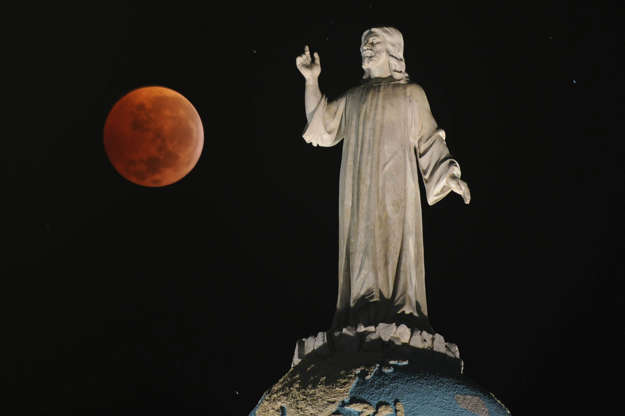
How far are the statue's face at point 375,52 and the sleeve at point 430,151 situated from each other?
46 cm

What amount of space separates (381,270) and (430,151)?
1.28 metres

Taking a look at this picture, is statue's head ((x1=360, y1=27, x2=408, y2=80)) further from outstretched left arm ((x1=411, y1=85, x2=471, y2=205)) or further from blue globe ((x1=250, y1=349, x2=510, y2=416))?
blue globe ((x1=250, y1=349, x2=510, y2=416))

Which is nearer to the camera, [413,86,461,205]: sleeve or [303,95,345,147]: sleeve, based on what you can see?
[413,86,461,205]: sleeve

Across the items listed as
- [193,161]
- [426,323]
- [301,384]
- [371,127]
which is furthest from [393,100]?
[193,161]

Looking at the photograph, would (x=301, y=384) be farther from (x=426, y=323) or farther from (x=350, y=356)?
(x=426, y=323)

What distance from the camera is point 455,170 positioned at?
11.2m

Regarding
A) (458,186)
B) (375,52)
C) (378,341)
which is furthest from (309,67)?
(378,341)

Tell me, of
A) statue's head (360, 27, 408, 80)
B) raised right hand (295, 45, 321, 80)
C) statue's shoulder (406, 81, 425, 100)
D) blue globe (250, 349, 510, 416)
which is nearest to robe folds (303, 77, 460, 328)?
statue's shoulder (406, 81, 425, 100)

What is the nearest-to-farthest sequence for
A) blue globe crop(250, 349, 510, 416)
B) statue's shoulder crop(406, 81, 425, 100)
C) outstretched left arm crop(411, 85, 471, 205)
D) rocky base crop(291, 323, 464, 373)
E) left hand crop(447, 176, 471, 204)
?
blue globe crop(250, 349, 510, 416) < rocky base crop(291, 323, 464, 373) < left hand crop(447, 176, 471, 204) < outstretched left arm crop(411, 85, 471, 205) < statue's shoulder crop(406, 81, 425, 100)

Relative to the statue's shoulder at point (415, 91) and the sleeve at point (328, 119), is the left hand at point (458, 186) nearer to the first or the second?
the statue's shoulder at point (415, 91)

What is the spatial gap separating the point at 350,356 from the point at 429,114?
2542 mm

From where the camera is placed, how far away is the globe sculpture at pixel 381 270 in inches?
388

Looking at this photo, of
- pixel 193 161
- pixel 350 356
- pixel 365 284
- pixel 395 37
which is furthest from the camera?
pixel 193 161

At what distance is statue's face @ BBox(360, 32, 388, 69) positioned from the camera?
38.5ft
